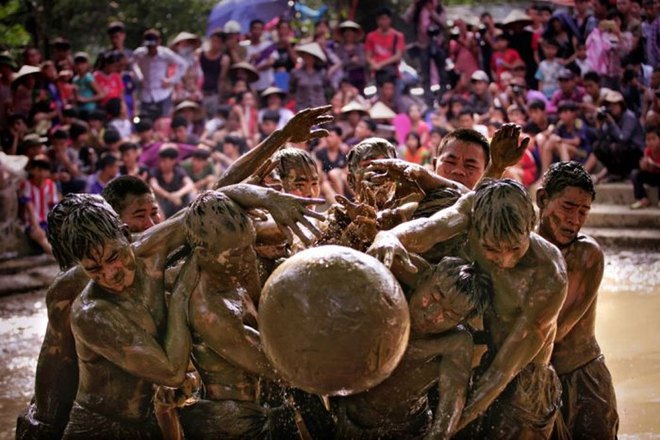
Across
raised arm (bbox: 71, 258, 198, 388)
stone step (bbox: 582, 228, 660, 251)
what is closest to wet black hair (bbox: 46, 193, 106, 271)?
raised arm (bbox: 71, 258, 198, 388)

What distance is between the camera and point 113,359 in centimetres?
366

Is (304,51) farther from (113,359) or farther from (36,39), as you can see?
(113,359)

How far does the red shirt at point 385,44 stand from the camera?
14891 mm

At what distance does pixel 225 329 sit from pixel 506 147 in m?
1.78

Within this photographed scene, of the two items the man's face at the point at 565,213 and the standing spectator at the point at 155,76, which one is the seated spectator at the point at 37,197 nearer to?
the standing spectator at the point at 155,76

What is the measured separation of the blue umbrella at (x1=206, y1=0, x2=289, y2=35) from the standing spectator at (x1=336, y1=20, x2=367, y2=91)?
212 centimetres

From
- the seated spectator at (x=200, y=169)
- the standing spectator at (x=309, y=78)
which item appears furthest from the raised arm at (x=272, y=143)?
the standing spectator at (x=309, y=78)

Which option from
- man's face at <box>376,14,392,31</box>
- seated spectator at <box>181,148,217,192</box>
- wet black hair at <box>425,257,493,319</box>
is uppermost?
wet black hair at <box>425,257,493,319</box>

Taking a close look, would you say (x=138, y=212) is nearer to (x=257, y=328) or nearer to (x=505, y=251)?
(x=257, y=328)

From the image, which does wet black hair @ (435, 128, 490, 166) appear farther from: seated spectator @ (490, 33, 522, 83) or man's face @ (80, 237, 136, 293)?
seated spectator @ (490, 33, 522, 83)

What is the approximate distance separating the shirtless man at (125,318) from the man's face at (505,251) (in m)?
0.74

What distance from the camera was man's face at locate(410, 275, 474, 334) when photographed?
11.7 ft

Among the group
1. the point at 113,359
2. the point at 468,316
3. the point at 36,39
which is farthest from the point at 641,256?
the point at 36,39

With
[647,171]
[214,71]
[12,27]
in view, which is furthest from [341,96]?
[12,27]
